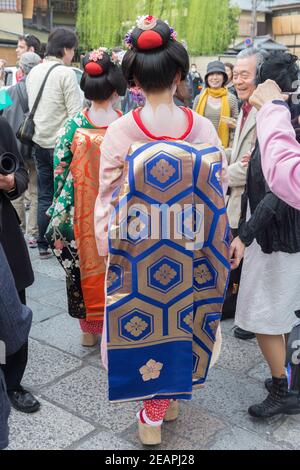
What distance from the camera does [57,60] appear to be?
4.39m

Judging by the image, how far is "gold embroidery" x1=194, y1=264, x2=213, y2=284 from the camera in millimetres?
2092

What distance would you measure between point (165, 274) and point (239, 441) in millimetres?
888

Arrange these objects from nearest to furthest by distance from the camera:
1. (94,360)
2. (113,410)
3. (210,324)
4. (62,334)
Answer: (210,324) < (113,410) < (94,360) < (62,334)

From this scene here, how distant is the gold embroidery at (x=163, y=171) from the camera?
1.91 metres

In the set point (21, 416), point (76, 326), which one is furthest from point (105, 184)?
point (76, 326)

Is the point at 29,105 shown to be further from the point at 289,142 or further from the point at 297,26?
the point at 297,26

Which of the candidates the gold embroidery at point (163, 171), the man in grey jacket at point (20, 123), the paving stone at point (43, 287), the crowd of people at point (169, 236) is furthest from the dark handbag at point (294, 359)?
the man in grey jacket at point (20, 123)

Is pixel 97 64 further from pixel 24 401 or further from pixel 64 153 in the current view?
pixel 24 401

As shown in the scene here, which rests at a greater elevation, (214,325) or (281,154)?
(281,154)

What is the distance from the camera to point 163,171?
1917 millimetres

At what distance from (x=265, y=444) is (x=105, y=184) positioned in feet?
4.44

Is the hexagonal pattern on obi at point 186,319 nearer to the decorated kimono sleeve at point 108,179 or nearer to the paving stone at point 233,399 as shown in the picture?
the decorated kimono sleeve at point 108,179

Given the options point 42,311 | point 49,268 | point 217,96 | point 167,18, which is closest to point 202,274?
point 42,311

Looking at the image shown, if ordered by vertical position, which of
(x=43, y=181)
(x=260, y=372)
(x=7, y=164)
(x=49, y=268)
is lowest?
(x=49, y=268)
